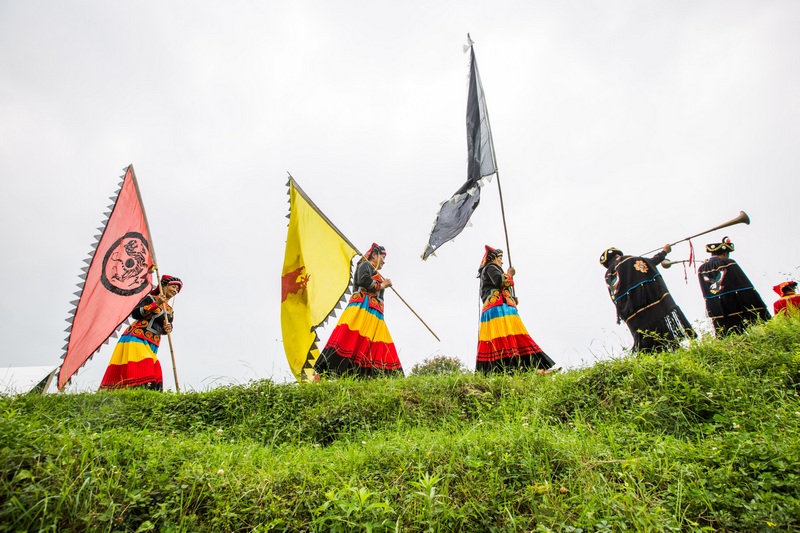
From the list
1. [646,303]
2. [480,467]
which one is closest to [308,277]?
[646,303]

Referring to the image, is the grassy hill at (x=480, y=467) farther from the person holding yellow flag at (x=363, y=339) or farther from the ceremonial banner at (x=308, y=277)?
the ceremonial banner at (x=308, y=277)

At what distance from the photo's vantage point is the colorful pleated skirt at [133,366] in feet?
23.6

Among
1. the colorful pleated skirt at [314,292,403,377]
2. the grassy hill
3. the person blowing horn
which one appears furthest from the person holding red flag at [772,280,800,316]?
the colorful pleated skirt at [314,292,403,377]

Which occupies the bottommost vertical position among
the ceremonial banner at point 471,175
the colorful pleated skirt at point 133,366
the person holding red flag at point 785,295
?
the colorful pleated skirt at point 133,366

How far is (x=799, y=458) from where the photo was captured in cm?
290

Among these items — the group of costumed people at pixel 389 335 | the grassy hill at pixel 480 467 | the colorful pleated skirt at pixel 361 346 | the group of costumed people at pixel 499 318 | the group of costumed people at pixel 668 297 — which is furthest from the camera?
the colorful pleated skirt at pixel 361 346

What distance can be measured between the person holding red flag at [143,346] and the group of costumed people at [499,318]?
1cm

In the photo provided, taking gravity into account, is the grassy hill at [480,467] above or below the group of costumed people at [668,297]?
below

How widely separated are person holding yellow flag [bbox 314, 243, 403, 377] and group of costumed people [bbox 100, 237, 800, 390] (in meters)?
0.02

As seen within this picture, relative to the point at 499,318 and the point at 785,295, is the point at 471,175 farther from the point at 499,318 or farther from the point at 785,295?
the point at 785,295

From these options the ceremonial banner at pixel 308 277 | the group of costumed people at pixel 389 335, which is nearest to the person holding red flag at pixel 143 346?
the ceremonial banner at pixel 308 277

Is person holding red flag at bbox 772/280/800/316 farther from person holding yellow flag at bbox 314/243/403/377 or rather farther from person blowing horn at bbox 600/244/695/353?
person holding yellow flag at bbox 314/243/403/377

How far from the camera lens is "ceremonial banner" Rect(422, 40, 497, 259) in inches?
341

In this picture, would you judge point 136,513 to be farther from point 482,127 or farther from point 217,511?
point 482,127
